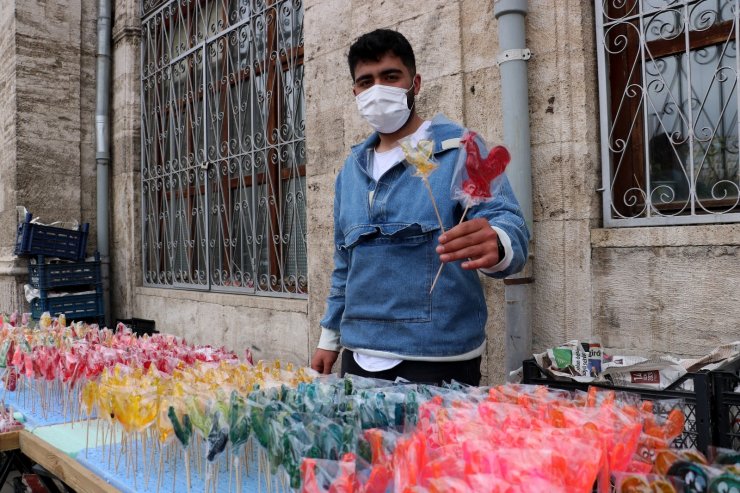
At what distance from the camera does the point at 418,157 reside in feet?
5.58

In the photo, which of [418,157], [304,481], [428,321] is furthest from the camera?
[428,321]

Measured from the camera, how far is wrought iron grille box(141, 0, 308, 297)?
518 centimetres

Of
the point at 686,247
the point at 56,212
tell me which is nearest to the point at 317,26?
the point at 686,247

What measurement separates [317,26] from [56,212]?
15.0 ft

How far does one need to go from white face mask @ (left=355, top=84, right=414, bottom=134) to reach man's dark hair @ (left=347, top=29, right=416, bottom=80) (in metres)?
0.10

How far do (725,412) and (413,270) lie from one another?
92cm

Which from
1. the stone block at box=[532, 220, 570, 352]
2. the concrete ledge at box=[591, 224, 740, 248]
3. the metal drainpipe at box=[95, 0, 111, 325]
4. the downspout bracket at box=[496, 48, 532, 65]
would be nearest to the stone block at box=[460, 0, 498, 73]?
the downspout bracket at box=[496, 48, 532, 65]

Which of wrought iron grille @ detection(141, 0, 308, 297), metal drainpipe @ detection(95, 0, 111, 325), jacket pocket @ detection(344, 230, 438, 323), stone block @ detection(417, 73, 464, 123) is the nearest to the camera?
jacket pocket @ detection(344, 230, 438, 323)

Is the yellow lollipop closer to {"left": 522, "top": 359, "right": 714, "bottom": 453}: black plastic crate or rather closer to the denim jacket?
A: the denim jacket

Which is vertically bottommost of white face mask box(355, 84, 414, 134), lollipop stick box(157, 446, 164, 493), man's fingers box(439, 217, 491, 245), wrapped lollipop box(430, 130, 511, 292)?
lollipop stick box(157, 446, 164, 493)

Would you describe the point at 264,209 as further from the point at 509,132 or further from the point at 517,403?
the point at 517,403

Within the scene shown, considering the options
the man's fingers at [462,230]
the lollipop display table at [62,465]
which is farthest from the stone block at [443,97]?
→ the lollipop display table at [62,465]

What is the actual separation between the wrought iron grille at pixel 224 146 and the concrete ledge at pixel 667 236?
268 centimetres

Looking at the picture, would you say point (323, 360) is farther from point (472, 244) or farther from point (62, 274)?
point (62, 274)
